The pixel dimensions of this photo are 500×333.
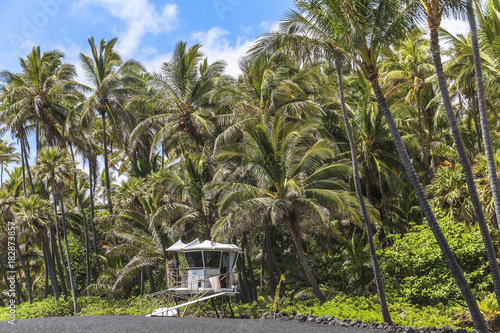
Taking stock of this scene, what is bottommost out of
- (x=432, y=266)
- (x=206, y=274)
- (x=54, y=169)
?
(x=432, y=266)

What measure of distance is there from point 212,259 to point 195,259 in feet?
2.29

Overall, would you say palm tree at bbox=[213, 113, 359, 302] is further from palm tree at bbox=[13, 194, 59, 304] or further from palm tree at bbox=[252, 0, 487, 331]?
palm tree at bbox=[13, 194, 59, 304]

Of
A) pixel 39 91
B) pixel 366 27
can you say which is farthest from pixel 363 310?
pixel 39 91

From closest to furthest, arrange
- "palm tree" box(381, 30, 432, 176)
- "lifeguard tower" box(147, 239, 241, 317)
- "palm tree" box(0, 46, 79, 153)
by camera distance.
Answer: "lifeguard tower" box(147, 239, 241, 317) < "palm tree" box(381, 30, 432, 176) < "palm tree" box(0, 46, 79, 153)

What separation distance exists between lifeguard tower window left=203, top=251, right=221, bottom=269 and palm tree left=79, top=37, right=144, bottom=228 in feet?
39.9

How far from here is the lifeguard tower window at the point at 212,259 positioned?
1833 centimetres

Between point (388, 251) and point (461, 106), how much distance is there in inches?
299

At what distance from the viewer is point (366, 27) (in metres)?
12.0

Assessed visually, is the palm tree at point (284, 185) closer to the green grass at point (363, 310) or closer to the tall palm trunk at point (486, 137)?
the green grass at point (363, 310)

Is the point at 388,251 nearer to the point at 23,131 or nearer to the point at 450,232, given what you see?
the point at 450,232

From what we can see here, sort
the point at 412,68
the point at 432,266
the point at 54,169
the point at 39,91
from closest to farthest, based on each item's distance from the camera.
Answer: the point at 432,266 → the point at 412,68 → the point at 54,169 → the point at 39,91

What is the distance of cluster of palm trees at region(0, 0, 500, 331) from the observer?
40.5 ft

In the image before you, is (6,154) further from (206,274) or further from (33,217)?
(206,274)

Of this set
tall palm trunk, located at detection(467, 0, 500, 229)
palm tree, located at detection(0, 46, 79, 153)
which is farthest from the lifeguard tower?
palm tree, located at detection(0, 46, 79, 153)
